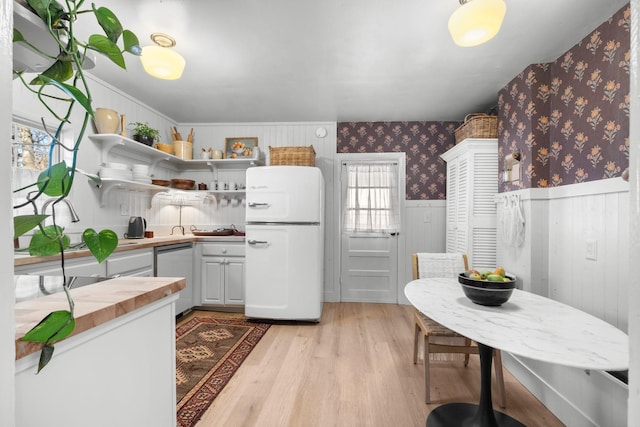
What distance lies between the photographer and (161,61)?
1984 mm

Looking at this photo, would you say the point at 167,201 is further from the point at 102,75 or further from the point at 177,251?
the point at 102,75

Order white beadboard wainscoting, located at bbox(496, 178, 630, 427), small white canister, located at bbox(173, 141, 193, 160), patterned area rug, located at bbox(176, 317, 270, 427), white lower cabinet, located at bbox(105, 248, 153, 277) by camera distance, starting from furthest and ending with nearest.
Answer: small white canister, located at bbox(173, 141, 193, 160), white lower cabinet, located at bbox(105, 248, 153, 277), patterned area rug, located at bbox(176, 317, 270, 427), white beadboard wainscoting, located at bbox(496, 178, 630, 427)

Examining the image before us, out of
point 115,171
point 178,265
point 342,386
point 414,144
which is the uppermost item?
point 414,144

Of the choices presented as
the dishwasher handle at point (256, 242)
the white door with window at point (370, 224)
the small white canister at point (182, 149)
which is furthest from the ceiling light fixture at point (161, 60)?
the white door with window at point (370, 224)

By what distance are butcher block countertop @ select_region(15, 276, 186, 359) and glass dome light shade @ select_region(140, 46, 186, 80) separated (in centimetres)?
163

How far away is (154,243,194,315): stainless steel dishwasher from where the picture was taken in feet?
9.80

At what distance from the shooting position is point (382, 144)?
4.11 m

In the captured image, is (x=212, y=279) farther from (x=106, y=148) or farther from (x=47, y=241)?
(x=47, y=241)

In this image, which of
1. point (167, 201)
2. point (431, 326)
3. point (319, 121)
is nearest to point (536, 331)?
point (431, 326)

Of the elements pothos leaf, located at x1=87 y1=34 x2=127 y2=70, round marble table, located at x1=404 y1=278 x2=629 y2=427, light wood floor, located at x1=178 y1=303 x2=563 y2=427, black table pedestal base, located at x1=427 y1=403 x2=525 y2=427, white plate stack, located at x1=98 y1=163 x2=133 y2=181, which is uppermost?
white plate stack, located at x1=98 y1=163 x2=133 y2=181

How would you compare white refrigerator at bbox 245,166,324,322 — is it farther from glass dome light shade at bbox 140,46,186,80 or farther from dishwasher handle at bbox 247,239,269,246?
glass dome light shade at bbox 140,46,186,80

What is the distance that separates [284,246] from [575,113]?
105 inches

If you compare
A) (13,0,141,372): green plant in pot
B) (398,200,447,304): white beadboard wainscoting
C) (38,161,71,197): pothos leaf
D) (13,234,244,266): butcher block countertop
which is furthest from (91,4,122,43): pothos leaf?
(398,200,447,304): white beadboard wainscoting

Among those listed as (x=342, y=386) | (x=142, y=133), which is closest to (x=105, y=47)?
(x=342, y=386)
